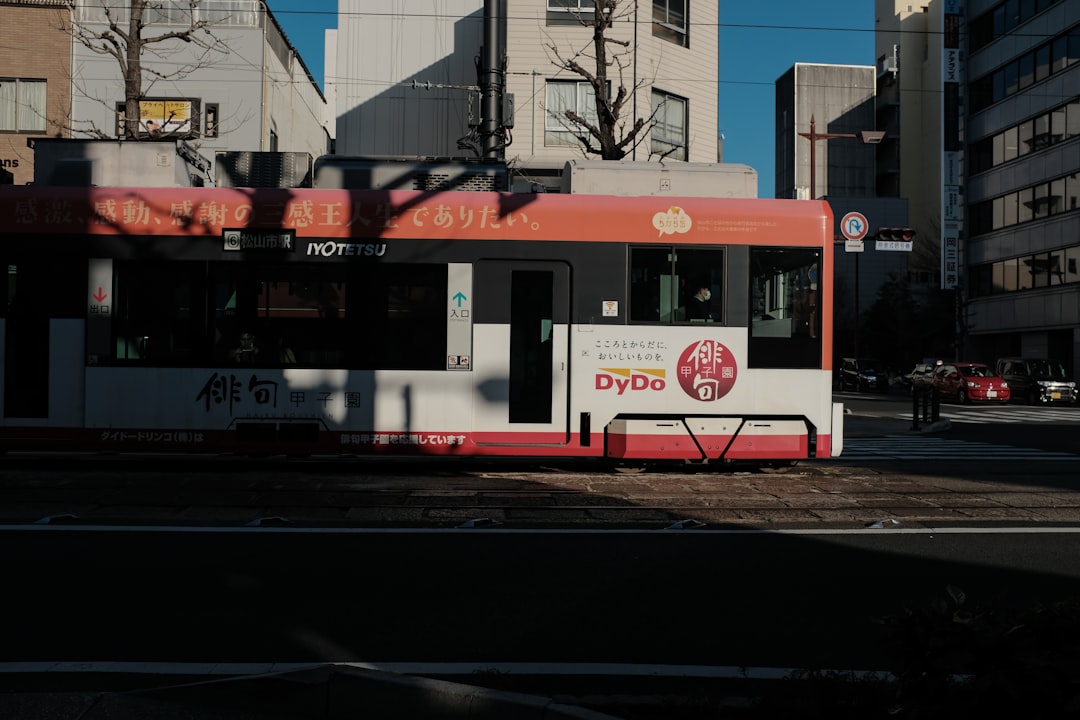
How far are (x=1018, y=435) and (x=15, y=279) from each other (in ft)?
68.2

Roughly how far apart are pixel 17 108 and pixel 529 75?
17.6 meters

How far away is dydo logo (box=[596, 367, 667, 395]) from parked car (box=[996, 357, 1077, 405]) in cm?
3402

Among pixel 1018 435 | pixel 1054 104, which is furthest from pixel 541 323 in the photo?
pixel 1054 104

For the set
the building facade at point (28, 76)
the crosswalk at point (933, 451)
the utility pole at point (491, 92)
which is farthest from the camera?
the building facade at point (28, 76)

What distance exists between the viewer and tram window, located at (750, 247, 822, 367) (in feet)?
37.4

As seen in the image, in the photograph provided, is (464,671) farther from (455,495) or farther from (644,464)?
(644,464)

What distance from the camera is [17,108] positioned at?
31.9 m

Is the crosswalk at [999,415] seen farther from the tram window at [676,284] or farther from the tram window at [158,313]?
the tram window at [158,313]

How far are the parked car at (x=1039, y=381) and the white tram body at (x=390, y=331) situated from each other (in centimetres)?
3285

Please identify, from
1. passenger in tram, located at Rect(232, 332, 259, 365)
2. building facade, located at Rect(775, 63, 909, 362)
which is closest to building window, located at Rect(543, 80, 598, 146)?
passenger in tram, located at Rect(232, 332, 259, 365)

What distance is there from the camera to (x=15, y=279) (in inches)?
444

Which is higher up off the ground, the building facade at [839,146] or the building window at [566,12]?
the building facade at [839,146]

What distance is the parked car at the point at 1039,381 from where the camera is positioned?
38938mm

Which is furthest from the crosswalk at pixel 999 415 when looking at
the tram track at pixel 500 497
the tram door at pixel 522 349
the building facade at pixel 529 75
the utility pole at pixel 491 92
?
the tram door at pixel 522 349
